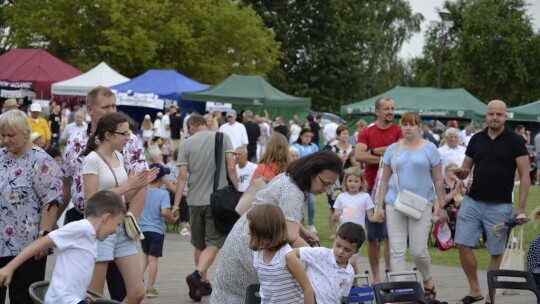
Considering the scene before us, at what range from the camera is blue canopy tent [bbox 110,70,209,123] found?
1485 inches

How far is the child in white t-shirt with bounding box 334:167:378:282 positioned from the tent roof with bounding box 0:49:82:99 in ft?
110

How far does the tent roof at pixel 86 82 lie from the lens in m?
40.0

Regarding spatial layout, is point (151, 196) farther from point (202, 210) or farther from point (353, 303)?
point (353, 303)

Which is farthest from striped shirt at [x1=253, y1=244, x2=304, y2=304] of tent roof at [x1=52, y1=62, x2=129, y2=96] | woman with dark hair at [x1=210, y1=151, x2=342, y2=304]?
tent roof at [x1=52, y1=62, x2=129, y2=96]

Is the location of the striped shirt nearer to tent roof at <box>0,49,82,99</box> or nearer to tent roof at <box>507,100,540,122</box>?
tent roof at <box>507,100,540,122</box>

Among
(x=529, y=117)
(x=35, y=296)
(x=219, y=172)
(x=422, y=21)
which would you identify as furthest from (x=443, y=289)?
(x=422, y=21)

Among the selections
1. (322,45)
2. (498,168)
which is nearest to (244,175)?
(498,168)

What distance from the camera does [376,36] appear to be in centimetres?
7144

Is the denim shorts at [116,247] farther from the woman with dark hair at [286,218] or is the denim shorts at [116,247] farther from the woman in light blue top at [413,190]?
the woman in light blue top at [413,190]

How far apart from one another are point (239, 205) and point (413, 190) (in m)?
2.96

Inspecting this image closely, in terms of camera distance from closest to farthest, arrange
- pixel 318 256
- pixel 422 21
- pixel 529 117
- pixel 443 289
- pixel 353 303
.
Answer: pixel 318 256 → pixel 353 303 → pixel 443 289 → pixel 529 117 → pixel 422 21

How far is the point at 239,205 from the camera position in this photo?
7.90 m

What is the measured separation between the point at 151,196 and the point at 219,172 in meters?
0.82

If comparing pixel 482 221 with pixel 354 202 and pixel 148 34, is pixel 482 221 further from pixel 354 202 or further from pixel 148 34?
pixel 148 34
